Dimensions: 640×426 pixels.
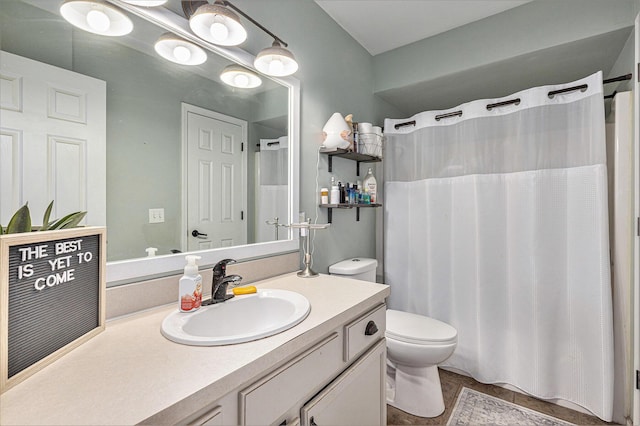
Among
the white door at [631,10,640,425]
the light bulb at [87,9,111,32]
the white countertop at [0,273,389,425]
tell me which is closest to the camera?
the white countertop at [0,273,389,425]

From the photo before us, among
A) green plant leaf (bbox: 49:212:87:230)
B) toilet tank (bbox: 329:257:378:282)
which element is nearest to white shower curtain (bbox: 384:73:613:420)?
toilet tank (bbox: 329:257:378:282)

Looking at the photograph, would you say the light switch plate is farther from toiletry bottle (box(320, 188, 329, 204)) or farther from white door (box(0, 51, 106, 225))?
toiletry bottle (box(320, 188, 329, 204))

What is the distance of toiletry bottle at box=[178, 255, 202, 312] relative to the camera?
0.95 m

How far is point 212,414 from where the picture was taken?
602mm

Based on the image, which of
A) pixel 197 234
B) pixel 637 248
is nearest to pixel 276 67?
pixel 197 234

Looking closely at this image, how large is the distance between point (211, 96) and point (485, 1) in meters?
1.78

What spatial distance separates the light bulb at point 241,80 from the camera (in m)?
1.36

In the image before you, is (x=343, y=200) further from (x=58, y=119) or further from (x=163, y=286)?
(x=58, y=119)

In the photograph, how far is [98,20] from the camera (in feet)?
3.03

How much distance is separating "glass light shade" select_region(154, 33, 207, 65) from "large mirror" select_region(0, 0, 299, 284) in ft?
0.06

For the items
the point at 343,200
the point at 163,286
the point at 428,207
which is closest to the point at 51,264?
the point at 163,286

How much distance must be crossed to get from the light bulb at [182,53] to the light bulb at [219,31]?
12 centimetres

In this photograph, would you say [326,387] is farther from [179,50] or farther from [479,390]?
[479,390]

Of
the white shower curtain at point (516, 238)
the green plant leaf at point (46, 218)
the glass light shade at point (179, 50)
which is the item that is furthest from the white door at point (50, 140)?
the white shower curtain at point (516, 238)
